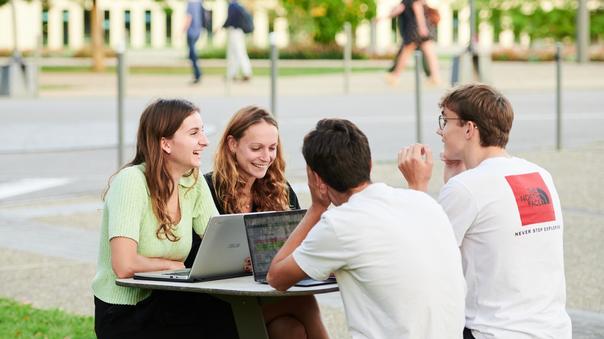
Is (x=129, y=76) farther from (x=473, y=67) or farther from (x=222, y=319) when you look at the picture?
(x=222, y=319)

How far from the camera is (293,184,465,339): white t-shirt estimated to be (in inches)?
169

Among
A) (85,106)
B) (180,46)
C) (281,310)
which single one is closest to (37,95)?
(85,106)

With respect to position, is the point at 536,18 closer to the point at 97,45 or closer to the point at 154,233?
the point at 97,45

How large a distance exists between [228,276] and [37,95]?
21675 mm

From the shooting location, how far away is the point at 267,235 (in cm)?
507

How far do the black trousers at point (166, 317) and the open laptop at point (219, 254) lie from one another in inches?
7.7

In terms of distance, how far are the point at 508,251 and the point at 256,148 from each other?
1612 mm

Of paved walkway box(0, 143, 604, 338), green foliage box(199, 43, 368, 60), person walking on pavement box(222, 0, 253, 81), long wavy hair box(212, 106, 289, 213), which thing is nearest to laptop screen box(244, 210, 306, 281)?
long wavy hair box(212, 106, 289, 213)

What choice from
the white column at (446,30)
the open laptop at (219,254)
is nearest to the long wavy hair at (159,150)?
the open laptop at (219,254)

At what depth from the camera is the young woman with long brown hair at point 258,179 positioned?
19.2ft

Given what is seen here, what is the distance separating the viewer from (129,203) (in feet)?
17.2

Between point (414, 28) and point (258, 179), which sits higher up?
point (414, 28)

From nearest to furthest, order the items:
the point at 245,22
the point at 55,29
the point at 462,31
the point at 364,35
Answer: the point at 245,22 → the point at 364,35 → the point at 55,29 → the point at 462,31

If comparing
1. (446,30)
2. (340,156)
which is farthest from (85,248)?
(446,30)
